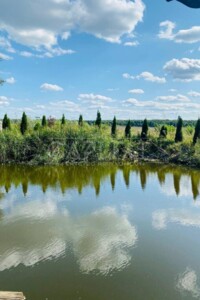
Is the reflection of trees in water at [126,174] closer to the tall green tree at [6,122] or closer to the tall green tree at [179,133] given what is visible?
the tall green tree at [179,133]

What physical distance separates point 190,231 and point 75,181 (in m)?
7.55

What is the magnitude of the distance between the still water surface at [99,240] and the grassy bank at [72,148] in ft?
18.8

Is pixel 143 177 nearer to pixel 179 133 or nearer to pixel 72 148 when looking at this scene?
pixel 72 148

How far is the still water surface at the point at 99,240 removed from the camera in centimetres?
571

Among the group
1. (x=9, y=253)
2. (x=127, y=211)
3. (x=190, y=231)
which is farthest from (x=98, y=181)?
(x=9, y=253)

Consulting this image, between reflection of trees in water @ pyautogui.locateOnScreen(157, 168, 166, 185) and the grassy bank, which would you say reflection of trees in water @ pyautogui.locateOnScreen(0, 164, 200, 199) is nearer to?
reflection of trees in water @ pyautogui.locateOnScreen(157, 168, 166, 185)

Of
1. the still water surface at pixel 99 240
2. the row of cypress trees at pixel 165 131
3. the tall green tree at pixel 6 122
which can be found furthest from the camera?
the tall green tree at pixel 6 122

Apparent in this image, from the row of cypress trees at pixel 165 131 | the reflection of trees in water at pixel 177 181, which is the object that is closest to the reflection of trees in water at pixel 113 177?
the reflection of trees in water at pixel 177 181

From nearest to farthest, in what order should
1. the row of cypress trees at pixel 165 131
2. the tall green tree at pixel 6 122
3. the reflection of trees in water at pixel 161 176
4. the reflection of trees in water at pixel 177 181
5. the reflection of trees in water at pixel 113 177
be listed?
the reflection of trees in water at pixel 177 181, the reflection of trees in water at pixel 113 177, the reflection of trees in water at pixel 161 176, the row of cypress trees at pixel 165 131, the tall green tree at pixel 6 122

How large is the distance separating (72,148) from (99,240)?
13.6 m

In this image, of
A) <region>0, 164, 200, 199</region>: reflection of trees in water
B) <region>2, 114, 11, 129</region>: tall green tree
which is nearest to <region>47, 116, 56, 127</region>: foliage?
<region>2, 114, 11, 129</region>: tall green tree

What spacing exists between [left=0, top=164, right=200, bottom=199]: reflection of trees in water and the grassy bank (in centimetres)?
151

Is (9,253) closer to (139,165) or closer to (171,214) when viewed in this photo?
(171,214)

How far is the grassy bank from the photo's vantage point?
2072 centimetres
